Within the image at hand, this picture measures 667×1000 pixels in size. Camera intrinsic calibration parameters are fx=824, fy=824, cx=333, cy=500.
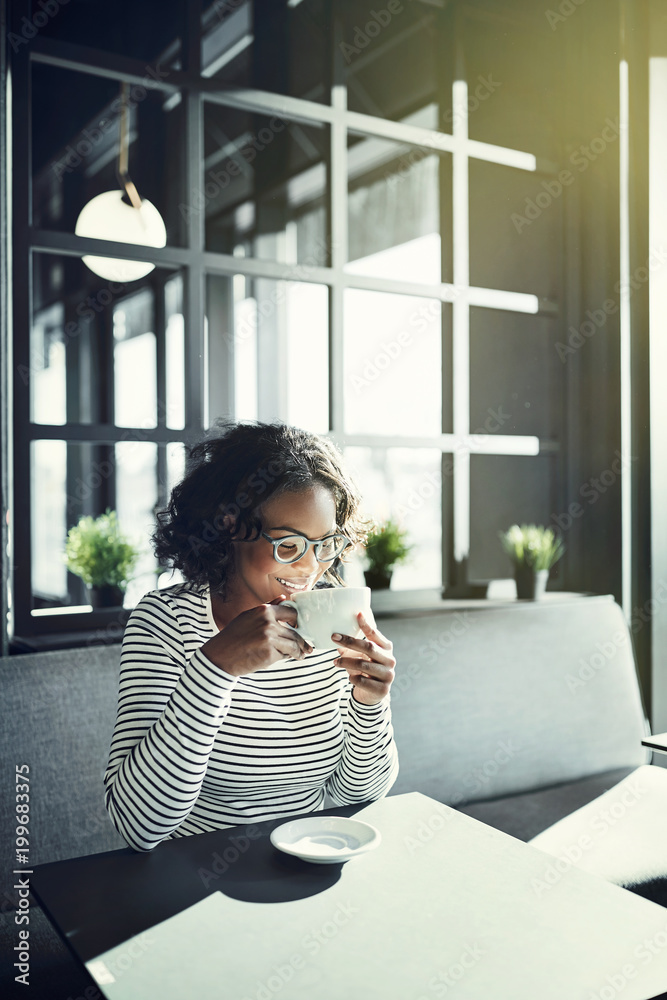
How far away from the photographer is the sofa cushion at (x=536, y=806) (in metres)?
1.90

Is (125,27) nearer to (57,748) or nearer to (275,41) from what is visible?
(275,41)

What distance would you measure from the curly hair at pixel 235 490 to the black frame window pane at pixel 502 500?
61.1 inches

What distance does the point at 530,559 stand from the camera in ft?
8.20

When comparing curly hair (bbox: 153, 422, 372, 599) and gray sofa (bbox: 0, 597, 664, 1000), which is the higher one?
curly hair (bbox: 153, 422, 372, 599)

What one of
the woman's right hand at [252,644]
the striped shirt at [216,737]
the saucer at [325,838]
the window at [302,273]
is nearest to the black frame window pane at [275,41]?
the window at [302,273]

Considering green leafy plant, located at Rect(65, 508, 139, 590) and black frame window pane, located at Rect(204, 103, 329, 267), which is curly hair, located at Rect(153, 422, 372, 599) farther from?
black frame window pane, located at Rect(204, 103, 329, 267)

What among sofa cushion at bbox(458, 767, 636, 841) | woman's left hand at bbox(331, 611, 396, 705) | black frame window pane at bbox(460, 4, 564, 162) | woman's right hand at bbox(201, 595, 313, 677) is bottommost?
sofa cushion at bbox(458, 767, 636, 841)

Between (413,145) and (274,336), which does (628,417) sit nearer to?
(413,145)

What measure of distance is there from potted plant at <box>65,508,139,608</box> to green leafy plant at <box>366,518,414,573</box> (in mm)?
682

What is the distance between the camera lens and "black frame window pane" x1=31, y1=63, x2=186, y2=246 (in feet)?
13.2

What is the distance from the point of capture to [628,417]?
8.70ft

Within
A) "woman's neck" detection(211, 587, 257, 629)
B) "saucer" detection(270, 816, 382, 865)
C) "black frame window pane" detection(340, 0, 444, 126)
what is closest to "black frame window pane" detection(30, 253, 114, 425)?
"black frame window pane" detection(340, 0, 444, 126)

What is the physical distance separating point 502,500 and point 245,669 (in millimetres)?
2066

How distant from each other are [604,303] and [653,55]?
78 centimetres
